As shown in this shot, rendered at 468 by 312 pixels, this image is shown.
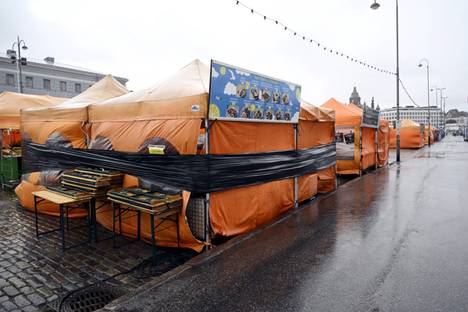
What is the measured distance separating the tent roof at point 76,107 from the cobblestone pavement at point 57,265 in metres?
2.72

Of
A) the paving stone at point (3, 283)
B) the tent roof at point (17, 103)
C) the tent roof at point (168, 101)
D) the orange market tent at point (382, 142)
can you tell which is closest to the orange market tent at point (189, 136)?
the tent roof at point (168, 101)

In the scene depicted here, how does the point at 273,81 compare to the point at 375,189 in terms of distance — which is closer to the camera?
the point at 273,81

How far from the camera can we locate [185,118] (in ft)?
17.1

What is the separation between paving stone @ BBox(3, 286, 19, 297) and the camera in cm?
394

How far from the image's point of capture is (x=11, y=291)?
13.2 feet

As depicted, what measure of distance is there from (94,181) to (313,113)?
5.99m

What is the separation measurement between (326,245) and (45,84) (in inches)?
2252

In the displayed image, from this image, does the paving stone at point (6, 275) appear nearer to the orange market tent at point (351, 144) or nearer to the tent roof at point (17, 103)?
the tent roof at point (17, 103)

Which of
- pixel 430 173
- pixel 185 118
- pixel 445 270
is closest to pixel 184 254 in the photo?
pixel 185 118

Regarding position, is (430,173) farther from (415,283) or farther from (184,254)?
(184,254)

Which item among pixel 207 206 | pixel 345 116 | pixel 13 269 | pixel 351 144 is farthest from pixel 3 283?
pixel 351 144

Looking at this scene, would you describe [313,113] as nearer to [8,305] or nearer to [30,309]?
[30,309]

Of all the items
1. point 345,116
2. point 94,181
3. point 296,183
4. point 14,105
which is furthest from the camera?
point 345,116

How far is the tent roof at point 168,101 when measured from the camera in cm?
515
